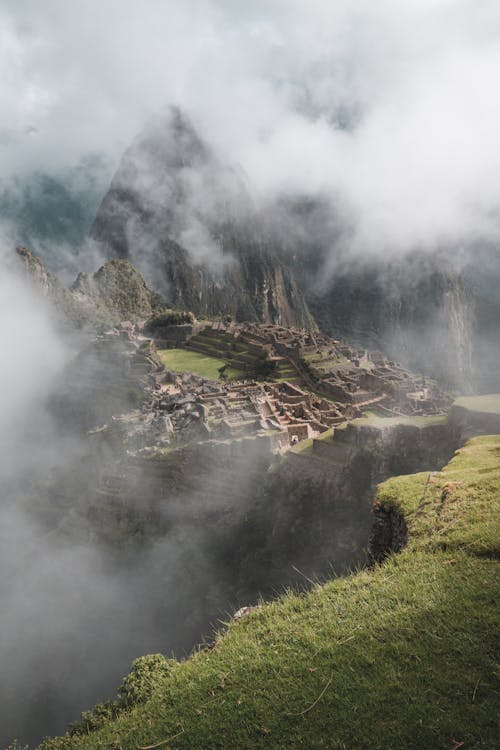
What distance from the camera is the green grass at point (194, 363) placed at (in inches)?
1821

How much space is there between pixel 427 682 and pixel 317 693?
1.12m

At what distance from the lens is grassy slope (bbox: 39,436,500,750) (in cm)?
409

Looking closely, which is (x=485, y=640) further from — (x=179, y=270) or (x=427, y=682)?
(x=179, y=270)

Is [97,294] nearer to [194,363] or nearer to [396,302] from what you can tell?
[194,363]

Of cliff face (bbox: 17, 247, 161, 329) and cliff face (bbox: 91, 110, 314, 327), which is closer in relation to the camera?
cliff face (bbox: 17, 247, 161, 329)

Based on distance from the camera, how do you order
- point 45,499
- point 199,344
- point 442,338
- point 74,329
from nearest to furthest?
point 45,499, point 199,344, point 74,329, point 442,338

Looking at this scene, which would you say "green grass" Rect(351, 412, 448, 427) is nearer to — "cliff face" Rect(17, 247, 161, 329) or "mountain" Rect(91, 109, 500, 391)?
"cliff face" Rect(17, 247, 161, 329)

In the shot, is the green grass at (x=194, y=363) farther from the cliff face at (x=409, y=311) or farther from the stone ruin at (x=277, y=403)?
the cliff face at (x=409, y=311)

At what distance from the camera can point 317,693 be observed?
4609 mm

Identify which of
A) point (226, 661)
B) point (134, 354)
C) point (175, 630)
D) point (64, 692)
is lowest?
point (64, 692)

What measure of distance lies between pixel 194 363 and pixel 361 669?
47.7 metres

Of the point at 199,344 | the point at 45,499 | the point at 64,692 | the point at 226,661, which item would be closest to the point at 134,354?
the point at 199,344

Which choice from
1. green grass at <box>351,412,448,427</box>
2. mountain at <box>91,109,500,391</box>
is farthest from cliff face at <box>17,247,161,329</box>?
green grass at <box>351,412,448,427</box>

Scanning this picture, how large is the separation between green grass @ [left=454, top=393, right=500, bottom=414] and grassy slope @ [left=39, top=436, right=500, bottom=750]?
9.39 meters
